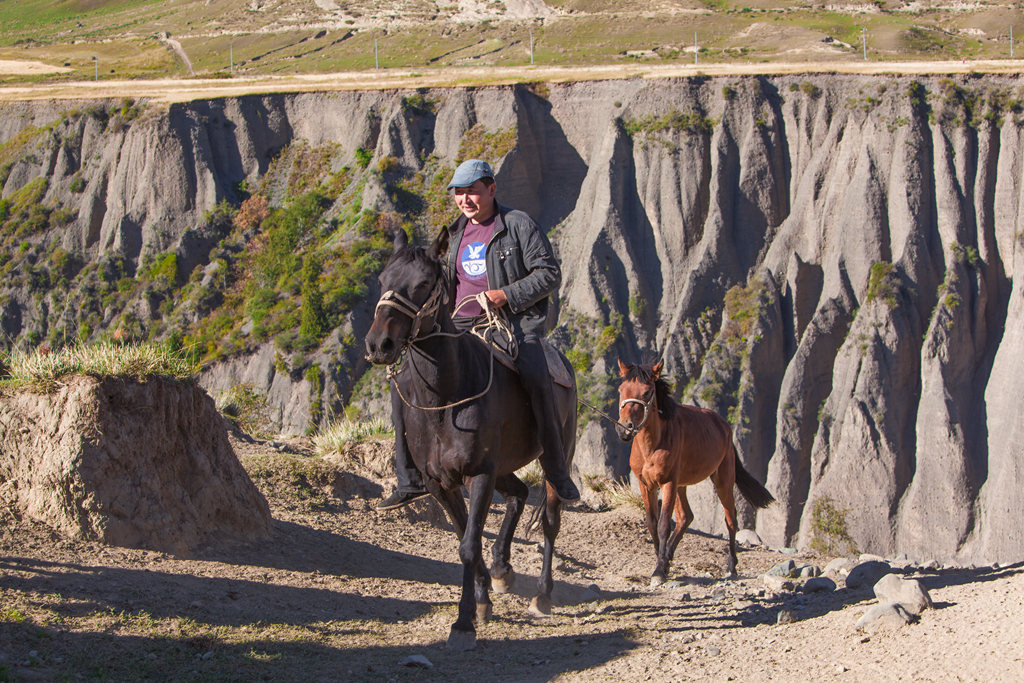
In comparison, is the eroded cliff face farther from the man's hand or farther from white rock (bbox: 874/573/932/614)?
the man's hand

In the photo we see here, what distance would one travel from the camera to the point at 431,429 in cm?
761

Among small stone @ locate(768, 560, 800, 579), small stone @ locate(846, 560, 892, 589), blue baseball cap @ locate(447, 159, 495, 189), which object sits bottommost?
small stone @ locate(768, 560, 800, 579)

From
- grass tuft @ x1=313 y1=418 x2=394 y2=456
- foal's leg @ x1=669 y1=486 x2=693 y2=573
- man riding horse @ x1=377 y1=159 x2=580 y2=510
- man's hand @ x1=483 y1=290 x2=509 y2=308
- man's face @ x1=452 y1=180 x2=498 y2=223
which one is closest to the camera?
man's hand @ x1=483 y1=290 x2=509 y2=308

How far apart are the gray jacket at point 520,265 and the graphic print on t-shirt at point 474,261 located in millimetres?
113

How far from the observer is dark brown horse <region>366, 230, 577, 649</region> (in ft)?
22.7

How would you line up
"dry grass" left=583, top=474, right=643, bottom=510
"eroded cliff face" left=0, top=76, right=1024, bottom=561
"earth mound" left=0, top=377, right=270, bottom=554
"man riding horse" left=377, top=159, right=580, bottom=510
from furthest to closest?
"eroded cliff face" left=0, top=76, right=1024, bottom=561, "dry grass" left=583, top=474, right=643, bottom=510, "earth mound" left=0, top=377, right=270, bottom=554, "man riding horse" left=377, top=159, right=580, bottom=510

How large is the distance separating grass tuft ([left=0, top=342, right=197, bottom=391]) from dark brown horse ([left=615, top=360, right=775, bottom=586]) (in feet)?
16.1

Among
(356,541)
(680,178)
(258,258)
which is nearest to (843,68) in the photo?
(680,178)

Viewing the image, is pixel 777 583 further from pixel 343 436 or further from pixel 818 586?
pixel 343 436

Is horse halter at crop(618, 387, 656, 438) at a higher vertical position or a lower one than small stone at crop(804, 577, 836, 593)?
higher

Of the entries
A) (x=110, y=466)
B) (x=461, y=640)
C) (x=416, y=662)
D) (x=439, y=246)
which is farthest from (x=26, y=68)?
(x=416, y=662)

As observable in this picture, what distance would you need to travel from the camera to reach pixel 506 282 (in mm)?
8273

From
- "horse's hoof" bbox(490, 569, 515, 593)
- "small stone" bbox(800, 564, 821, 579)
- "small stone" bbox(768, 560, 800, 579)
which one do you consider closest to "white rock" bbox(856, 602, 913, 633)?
"horse's hoof" bbox(490, 569, 515, 593)

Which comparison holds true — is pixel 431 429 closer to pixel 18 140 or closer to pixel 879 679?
pixel 879 679
